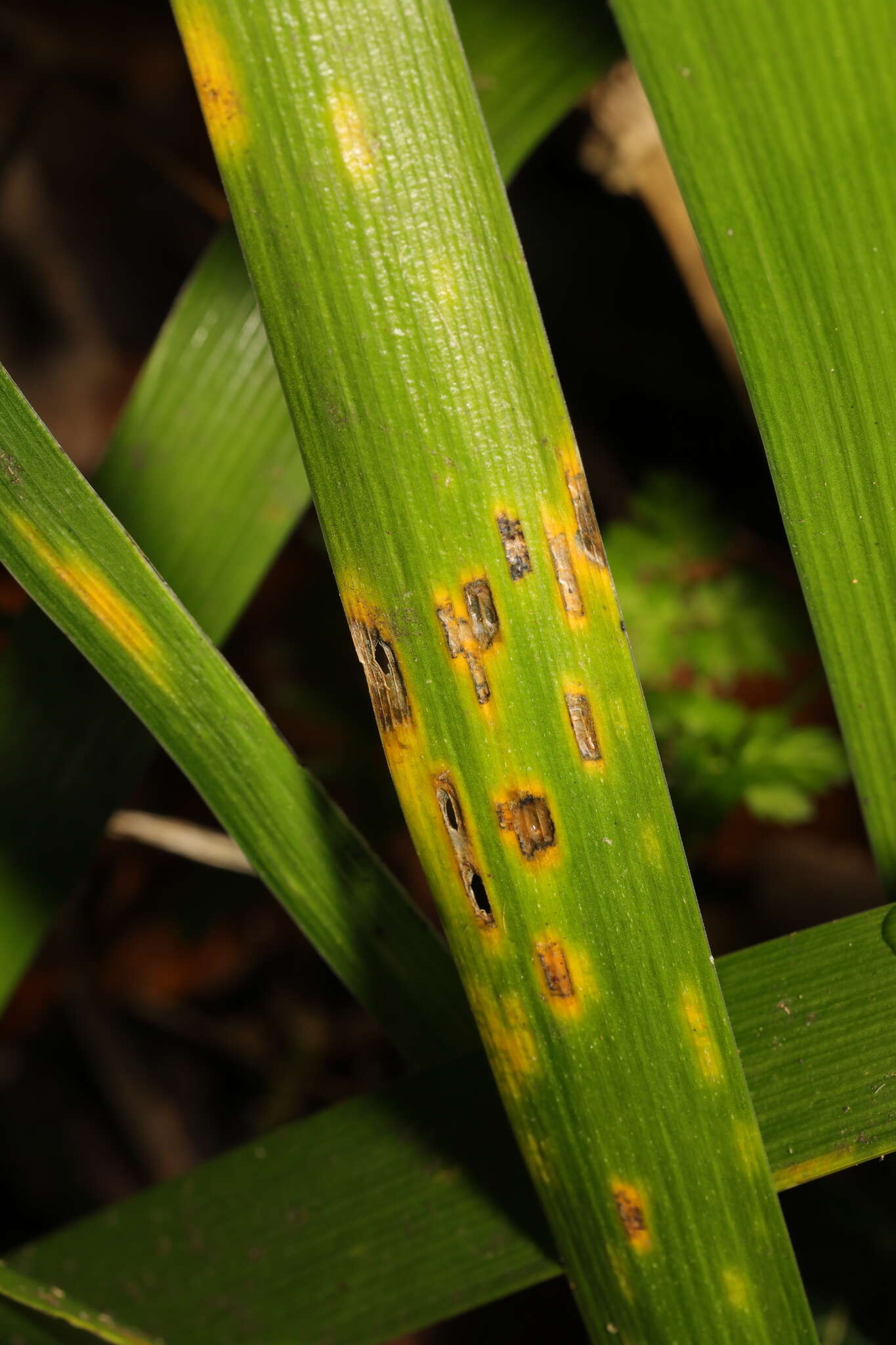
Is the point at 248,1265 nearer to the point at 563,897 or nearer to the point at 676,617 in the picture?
the point at 563,897

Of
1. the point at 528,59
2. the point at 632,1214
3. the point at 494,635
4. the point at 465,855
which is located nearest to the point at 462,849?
the point at 465,855

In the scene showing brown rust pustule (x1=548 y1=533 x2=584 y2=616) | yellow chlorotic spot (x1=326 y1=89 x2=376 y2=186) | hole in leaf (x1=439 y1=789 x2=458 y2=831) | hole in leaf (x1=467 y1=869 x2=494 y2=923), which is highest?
yellow chlorotic spot (x1=326 y1=89 x2=376 y2=186)

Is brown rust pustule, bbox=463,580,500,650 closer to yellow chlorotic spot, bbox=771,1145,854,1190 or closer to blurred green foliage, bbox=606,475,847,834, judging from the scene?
yellow chlorotic spot, bbox=771,1145,854,1190

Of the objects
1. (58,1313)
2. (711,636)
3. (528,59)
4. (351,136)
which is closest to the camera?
(351,136)

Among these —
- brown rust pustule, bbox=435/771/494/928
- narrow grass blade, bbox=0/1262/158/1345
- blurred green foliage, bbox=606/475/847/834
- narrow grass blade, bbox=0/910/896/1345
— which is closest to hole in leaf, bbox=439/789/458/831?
brown rust pustule, bbox=435/771/494/928

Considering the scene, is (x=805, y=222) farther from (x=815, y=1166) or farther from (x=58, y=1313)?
(x=58, y=1313)

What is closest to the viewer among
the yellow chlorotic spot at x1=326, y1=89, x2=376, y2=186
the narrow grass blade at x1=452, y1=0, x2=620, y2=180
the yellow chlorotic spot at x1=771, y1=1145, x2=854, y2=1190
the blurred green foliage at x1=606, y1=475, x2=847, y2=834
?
the yellow chlorotic spot at x1=326, y1=89, x2=376, y2=186
